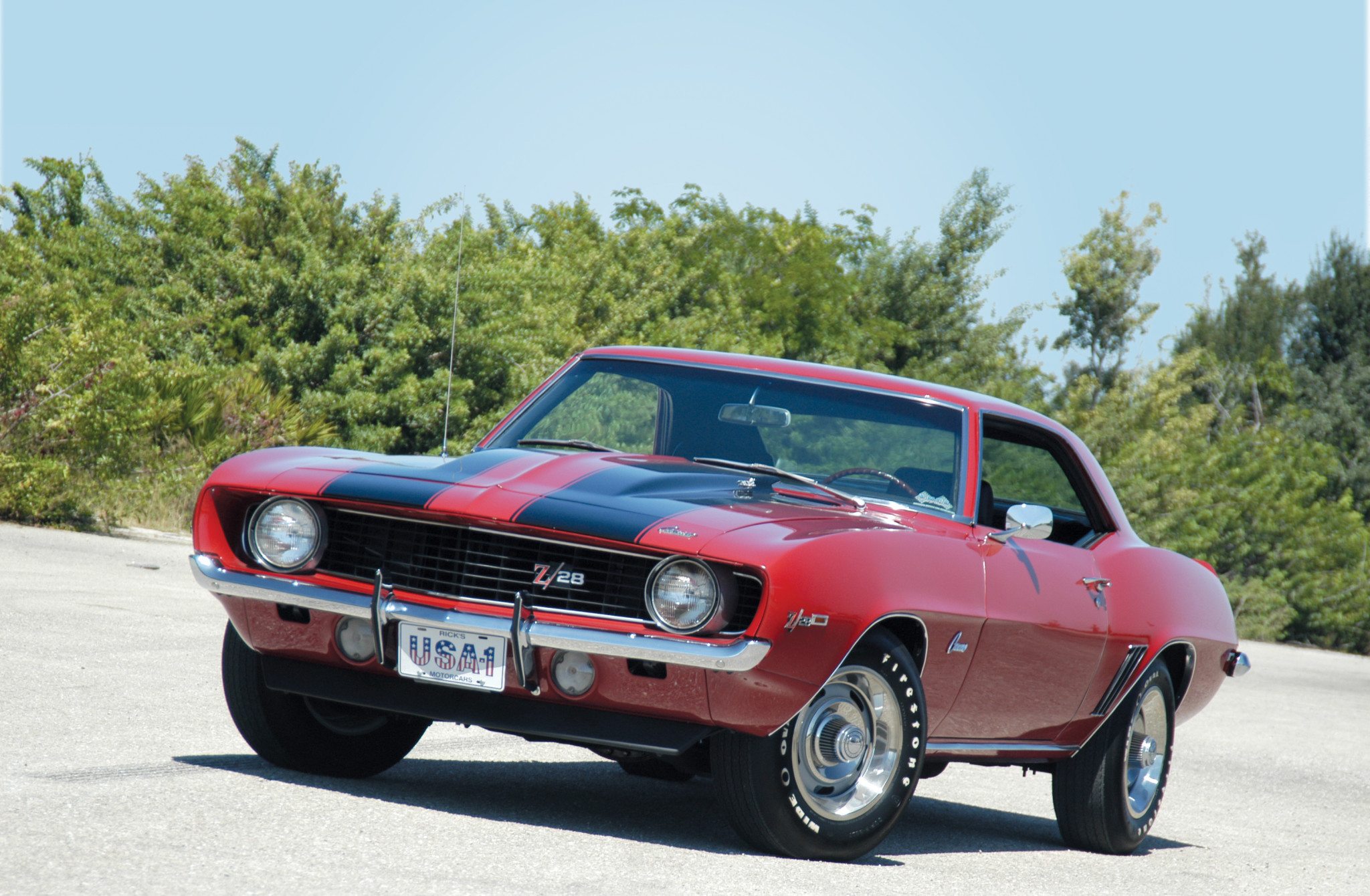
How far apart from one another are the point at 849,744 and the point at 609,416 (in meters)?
1.84

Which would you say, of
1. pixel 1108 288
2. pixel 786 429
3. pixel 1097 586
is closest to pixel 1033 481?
pixel 1097 586

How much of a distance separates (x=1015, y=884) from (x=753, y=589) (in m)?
1.34

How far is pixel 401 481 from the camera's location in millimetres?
5355

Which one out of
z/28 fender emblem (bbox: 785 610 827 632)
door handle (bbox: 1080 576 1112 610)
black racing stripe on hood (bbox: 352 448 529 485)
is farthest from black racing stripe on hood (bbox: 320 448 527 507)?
door handle (bbox: 1080 576 1112 610)

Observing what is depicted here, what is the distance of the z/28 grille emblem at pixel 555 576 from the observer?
5066mm

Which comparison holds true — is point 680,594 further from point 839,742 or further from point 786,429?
point 786,429

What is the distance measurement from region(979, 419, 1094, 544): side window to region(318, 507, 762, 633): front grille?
2090mm

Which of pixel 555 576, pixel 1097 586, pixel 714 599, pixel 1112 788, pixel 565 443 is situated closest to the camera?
pixel 714 599

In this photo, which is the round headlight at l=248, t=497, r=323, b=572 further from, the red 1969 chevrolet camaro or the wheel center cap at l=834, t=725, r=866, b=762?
the wheel center cap at l=834, t=725, r=866, b=762

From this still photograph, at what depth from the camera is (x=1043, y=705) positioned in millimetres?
6289

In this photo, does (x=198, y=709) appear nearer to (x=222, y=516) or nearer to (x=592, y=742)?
(x=222, y=516)

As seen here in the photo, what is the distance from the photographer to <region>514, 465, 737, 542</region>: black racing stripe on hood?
498 cm

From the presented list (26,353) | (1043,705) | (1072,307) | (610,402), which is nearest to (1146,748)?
(1043,705)

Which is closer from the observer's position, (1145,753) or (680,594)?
(680,594)
